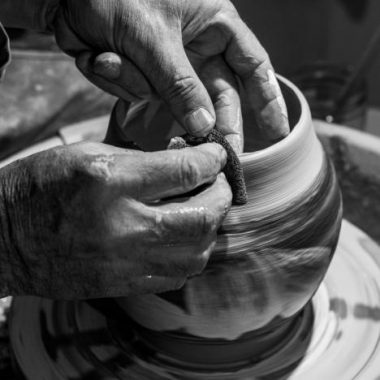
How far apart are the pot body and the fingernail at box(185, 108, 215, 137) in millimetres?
80

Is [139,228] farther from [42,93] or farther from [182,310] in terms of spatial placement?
[42,93]

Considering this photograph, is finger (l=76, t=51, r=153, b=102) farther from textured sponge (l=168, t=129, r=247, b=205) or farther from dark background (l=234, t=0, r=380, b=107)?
dark background (l=234, t=0, r=380, b=107)

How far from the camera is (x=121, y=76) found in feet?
3.95

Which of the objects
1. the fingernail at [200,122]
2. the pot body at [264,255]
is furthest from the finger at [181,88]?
the pot body at [264,255]

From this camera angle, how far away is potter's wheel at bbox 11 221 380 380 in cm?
118

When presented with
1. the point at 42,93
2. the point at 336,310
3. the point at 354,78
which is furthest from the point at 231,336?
the point at 354,78

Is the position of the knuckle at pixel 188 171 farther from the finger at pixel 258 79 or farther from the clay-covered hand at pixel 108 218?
the finger at pixel 258 79

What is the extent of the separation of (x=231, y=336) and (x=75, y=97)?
1.22 m

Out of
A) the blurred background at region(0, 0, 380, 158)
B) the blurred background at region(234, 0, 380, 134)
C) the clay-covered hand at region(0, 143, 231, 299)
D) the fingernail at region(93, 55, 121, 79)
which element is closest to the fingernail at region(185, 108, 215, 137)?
the clay-covered hand at region(0, 143, 231, 299)

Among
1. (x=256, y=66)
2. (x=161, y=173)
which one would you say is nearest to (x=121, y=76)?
(x=256, y=66)

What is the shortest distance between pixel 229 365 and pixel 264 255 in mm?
260

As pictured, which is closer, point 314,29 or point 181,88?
point 181,88

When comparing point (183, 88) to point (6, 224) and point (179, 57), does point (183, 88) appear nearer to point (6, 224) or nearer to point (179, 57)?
point (179, 57)

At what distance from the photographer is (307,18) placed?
3.17 meters
